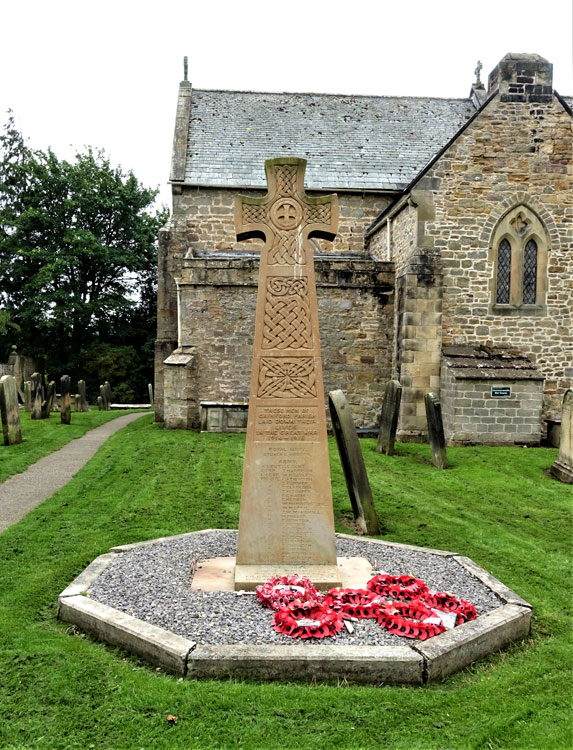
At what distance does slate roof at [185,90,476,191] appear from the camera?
18078 millimetres

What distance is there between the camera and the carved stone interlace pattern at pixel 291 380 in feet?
16.1

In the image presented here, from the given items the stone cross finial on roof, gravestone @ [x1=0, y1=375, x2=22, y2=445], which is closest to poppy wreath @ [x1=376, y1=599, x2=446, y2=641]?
gravestone @ [x1=0, y1=375, x2=22, y2=445]

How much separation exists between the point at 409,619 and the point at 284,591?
949 mm

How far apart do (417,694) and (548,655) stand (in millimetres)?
1173

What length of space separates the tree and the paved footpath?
17.9 metres

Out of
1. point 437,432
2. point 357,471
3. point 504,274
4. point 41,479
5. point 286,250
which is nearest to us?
point 286,250

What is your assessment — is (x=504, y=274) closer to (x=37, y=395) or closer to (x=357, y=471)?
(x=357, y=471)

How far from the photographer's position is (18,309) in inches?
1228

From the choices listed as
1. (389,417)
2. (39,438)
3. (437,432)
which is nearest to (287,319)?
(437,432)

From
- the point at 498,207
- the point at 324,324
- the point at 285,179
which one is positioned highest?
the point at 498,207

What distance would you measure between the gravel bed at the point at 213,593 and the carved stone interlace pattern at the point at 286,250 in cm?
280

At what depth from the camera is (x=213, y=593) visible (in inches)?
178

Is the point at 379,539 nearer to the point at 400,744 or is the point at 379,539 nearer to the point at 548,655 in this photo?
the point at 548,655

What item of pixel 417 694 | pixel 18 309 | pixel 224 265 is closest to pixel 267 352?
pixel 417 694
